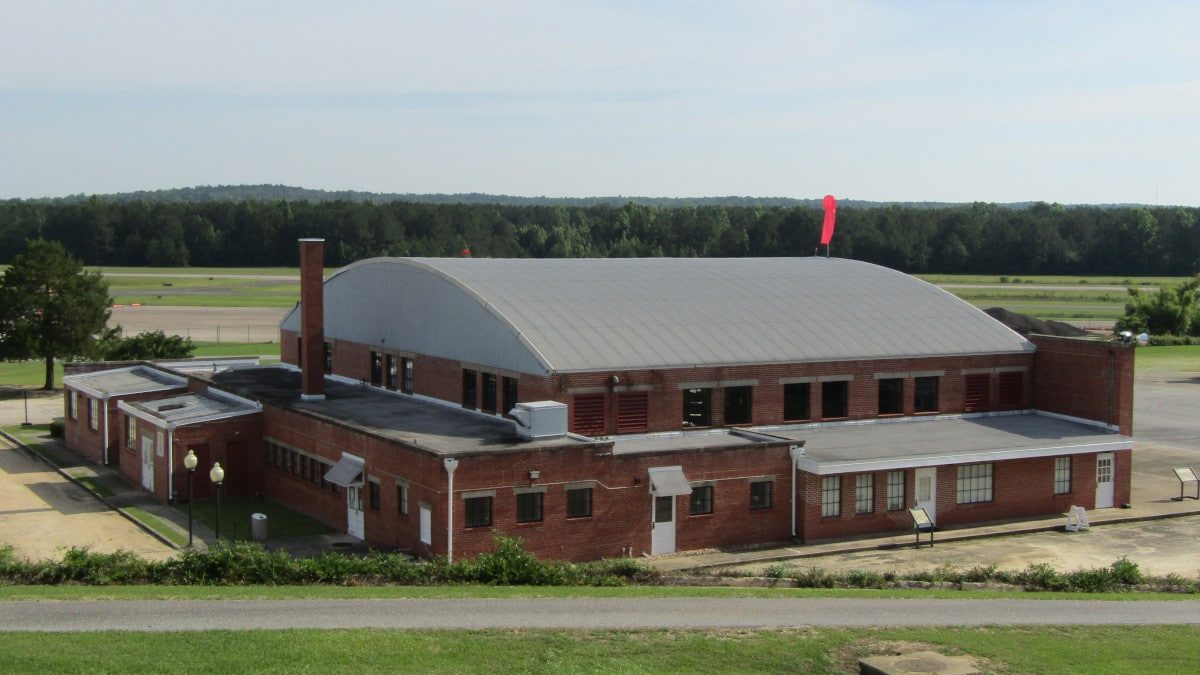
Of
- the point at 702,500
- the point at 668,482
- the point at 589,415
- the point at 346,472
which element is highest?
the point at 589,415

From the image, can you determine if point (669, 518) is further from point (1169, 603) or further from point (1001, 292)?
point (1001, 292)

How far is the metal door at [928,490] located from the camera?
39.3m

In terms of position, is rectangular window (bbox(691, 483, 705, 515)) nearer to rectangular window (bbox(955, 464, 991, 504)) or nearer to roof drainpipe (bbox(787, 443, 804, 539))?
roof drainpipe (bbox(787, 443, 804, 539))

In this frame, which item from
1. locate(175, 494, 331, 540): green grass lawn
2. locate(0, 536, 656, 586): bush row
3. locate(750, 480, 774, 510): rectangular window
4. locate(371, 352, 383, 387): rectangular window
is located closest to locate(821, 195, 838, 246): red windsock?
locate(371, 352, 383, 387): rectangular window

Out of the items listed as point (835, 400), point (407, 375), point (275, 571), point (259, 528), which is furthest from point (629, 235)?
point (275, 571)

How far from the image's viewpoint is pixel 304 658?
1920 centimetres

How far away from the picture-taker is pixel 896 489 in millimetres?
39062

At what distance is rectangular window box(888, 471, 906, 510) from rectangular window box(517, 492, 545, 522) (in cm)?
1075

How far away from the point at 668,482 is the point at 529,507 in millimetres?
3824

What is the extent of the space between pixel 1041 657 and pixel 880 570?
13110 mm

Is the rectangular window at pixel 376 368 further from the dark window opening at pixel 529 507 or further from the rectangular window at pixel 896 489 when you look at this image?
the rectangular window at pixel 896 489

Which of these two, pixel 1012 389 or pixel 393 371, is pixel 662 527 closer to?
pixel 393 371

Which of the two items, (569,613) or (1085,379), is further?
(1085,379)

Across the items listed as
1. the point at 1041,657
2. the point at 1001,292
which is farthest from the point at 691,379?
the point at 1001,292
